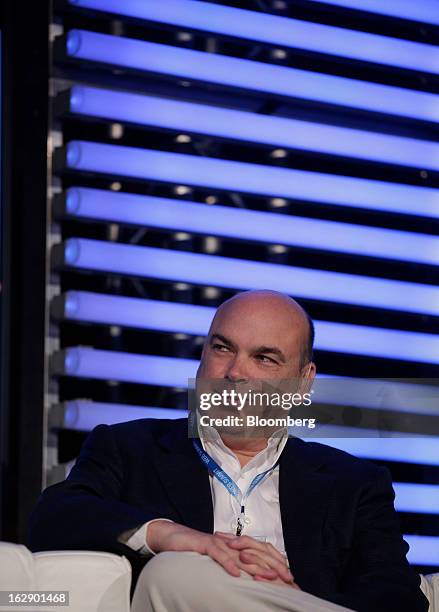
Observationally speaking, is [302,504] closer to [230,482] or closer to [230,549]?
[230,482]

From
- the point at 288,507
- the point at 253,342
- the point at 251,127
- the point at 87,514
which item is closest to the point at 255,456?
the point at 288,507

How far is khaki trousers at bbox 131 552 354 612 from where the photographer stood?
175 cm

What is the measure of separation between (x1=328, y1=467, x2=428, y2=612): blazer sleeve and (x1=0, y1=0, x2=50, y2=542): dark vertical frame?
1.17m

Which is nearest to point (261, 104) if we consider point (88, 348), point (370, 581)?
point (88, 348)

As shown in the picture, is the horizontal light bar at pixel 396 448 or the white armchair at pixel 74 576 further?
the horizontal light bar at pixel 396 448

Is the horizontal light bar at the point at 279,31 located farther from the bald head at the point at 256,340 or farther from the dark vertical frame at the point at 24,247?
the bald head at the point at 256,340

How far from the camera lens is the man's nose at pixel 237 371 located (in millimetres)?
2348

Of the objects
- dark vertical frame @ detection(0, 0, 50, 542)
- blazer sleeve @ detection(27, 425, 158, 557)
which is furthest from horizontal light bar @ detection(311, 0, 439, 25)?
blazer sleeve @ detection(27, 425, 158, 557)

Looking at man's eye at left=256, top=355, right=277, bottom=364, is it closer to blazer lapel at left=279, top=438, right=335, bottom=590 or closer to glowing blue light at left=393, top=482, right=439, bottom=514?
blazer lapel at left=279, top=438, right=335, bottom=590

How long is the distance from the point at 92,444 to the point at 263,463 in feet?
1.30

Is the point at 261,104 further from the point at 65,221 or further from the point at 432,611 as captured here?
the point at 432,611

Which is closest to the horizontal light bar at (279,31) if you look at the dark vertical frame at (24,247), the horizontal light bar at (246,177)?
the dark vertical frame at (24,247)

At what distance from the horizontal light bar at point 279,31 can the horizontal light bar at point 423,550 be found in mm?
1501

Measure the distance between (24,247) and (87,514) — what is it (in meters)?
1.24
